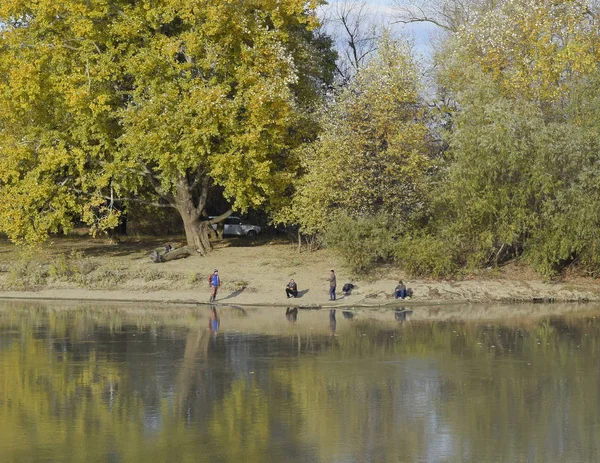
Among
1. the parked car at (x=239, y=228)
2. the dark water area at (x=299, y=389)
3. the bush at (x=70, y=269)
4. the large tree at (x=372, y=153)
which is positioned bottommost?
the dark water area at (x=299, y=389)

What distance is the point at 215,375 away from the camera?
2775 centimetres

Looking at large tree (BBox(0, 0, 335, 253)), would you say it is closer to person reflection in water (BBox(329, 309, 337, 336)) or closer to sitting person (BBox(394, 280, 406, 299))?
sitting person (BBox(394, 280, 406, 299))

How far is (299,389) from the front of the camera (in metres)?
25.8

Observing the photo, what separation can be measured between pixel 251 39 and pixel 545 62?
1536 centimetres

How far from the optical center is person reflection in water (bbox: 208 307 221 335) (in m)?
36.5

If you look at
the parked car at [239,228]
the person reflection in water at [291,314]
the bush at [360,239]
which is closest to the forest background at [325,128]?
the bush at [360,239]

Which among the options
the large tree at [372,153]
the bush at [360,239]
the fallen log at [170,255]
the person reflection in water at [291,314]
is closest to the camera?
the person reflection in water at [291,314]

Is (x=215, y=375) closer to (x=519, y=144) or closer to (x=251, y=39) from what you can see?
(x=519, y=144)

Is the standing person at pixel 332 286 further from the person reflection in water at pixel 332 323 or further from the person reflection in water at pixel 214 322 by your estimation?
the person reflection in water at pixel 214 322

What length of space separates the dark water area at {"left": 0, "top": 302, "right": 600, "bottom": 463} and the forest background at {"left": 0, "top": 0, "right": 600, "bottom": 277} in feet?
24.1

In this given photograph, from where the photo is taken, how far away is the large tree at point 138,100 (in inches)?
1863

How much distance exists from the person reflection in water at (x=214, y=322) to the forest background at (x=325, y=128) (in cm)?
781

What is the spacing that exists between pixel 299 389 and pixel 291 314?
51.2ft

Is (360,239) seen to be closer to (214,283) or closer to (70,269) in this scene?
(214,283)
